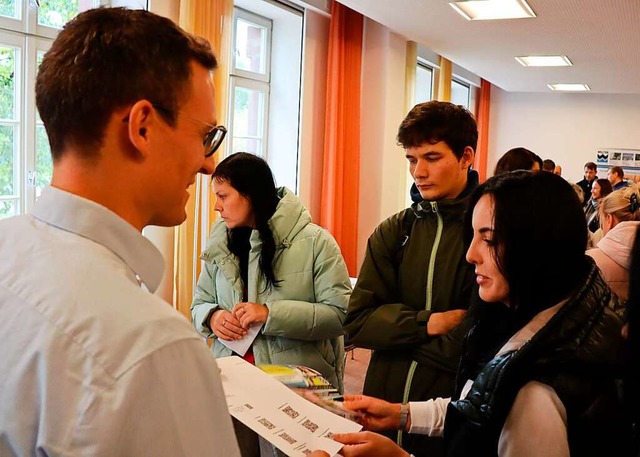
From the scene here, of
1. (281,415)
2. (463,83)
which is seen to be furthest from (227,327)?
(463,83)

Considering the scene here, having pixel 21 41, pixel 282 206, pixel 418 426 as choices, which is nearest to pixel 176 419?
pixel 418 426

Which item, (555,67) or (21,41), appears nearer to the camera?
(21,41)

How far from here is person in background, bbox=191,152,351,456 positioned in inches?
80.1

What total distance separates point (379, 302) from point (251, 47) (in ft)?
14.2

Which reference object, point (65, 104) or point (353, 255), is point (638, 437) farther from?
point (353, 255)

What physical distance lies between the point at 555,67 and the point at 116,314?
7517mm

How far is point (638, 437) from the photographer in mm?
754

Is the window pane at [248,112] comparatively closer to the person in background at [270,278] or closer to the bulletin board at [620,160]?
the person in background at [270,278]

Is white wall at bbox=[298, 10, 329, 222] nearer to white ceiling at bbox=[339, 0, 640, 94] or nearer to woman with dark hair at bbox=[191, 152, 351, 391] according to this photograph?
white ceiling at bbox=[339, 0, 640, 94]

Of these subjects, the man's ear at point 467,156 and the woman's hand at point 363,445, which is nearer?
the woman's hand at point 363,445

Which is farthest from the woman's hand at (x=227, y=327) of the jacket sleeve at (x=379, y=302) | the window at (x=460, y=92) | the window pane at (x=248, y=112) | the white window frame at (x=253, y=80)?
the window at (x=460, y=92)

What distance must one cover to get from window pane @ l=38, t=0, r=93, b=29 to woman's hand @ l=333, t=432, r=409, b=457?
11.0 ft

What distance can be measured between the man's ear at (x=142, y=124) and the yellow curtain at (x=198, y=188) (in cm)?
323

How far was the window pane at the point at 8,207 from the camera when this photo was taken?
3.58 m
